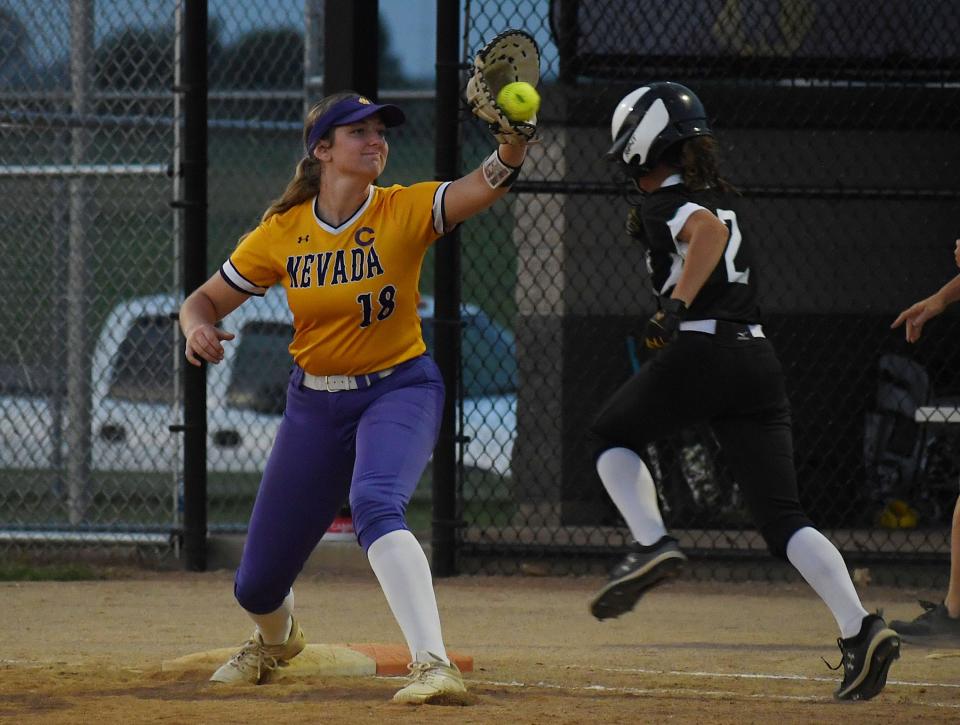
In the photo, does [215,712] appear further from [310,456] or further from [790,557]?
[790,557]

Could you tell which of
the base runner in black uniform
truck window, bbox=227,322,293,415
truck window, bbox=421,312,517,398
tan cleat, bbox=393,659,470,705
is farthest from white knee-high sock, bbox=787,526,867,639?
truck window, bbox=227,322,293,415

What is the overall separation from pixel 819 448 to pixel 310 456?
19.4 feet

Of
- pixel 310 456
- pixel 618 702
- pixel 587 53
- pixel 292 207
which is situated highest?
pixel 587 53

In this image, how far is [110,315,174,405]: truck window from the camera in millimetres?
11117

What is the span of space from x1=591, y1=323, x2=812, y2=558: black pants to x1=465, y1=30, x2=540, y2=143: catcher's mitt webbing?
90 cm

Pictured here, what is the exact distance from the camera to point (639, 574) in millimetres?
5086

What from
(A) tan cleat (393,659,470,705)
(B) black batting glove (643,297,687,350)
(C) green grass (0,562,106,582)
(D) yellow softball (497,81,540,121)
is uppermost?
(D) yellow softball (497,81,540,121)

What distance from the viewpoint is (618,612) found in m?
5.16

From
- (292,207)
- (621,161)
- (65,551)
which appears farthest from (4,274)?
(621,161)

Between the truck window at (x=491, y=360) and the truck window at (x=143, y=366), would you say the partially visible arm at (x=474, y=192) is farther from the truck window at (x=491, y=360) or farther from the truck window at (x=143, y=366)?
the truck window at (x=491, y=360)

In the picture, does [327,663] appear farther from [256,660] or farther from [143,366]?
[143,366]

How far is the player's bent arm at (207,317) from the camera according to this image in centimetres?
Result: 511

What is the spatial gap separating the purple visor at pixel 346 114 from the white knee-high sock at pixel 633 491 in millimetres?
1356

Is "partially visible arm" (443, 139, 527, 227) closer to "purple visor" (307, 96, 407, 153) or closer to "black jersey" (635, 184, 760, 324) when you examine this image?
"purple visor" (307, 96, 407, 153)
